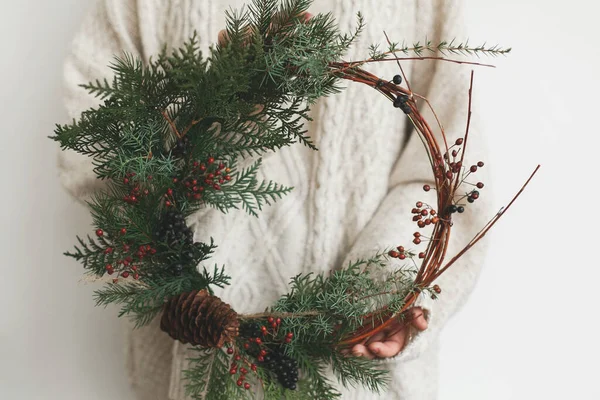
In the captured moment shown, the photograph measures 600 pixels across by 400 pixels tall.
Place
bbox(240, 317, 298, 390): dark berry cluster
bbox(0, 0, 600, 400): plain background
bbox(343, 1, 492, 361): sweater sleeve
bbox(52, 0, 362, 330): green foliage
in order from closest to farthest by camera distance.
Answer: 1. bbox(52, 0, 362, 330): green foliage
2. bbox(240, 317, 298, 390): dark berry cluster
3. bbox(343, 1, 492, 361): sweater sleeve
4. bbox(0, 0, 600, 400): plain background

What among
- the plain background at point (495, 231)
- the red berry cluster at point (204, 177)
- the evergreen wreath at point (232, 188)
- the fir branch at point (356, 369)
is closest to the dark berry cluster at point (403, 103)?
the evergreen wreath at point (232, 188)

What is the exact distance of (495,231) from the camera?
1095mm

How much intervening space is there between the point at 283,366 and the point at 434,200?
33 centimetres

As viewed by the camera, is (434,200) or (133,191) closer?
(133,191)

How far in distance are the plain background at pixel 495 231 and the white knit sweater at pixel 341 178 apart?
0.20 meters

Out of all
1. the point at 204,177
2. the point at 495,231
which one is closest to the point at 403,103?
the point at 204,177

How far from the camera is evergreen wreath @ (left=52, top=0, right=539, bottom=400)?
0.63 metres

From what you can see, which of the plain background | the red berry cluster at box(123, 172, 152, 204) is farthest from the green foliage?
the plain background

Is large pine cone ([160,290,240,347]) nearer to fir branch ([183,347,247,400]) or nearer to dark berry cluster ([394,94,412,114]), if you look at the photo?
fir branch ([183,347,247,400])

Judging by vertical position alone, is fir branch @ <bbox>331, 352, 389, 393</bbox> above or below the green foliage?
below

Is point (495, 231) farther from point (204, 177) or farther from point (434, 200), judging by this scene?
point (204, 177)

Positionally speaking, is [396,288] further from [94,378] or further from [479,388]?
[94,378]

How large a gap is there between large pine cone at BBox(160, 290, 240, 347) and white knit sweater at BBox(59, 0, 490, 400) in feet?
0.59

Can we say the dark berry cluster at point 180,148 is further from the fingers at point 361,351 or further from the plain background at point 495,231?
the plain background at point 495,231
